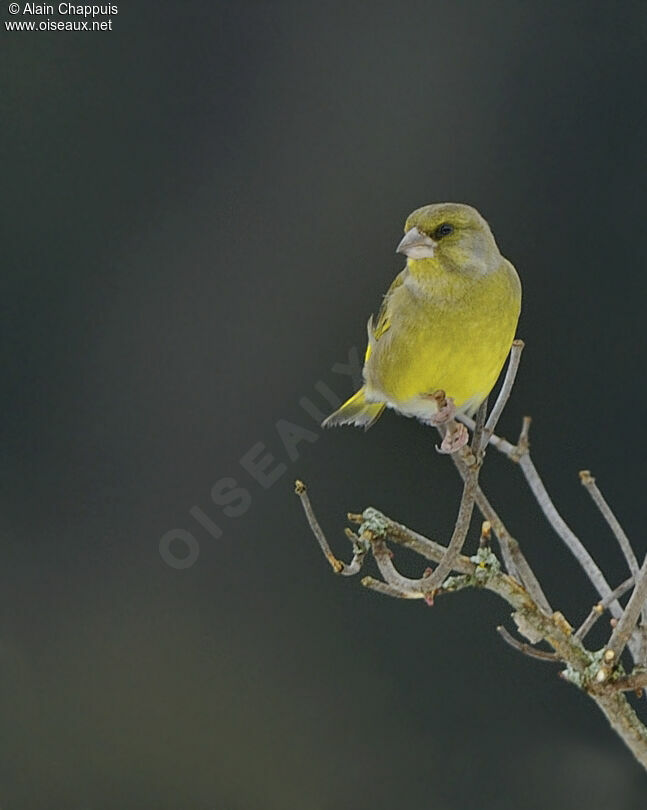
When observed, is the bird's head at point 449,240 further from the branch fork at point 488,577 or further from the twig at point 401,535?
the twig at point 401,535

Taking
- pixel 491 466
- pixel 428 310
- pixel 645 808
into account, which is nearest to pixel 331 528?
pixel 491 466

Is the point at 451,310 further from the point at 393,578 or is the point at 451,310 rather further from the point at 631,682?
the point at 631,682

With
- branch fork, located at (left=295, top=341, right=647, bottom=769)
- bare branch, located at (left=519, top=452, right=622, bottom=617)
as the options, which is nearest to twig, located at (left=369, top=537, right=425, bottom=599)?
branch fork, located at (left=295, top=341, right=647, bottom=769)

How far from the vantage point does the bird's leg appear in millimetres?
933

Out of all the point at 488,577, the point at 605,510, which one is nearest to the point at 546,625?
the point at 488,577

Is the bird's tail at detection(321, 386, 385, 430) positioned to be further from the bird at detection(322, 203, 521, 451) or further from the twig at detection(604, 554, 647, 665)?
the twig at detection(604, 554, 647, 665)

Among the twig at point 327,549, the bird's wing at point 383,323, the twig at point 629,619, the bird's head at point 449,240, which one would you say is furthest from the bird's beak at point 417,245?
the twig at point 629,619

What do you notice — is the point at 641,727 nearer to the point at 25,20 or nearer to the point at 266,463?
the point at 266,463

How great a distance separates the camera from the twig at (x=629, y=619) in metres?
0.91

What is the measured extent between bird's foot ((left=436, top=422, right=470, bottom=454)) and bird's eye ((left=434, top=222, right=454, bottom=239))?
182 millimetres

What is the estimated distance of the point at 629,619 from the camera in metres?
0.92

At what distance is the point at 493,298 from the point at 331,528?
0.89 meters

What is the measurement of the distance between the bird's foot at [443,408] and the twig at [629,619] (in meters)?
0.23

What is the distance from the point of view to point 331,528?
176cm
